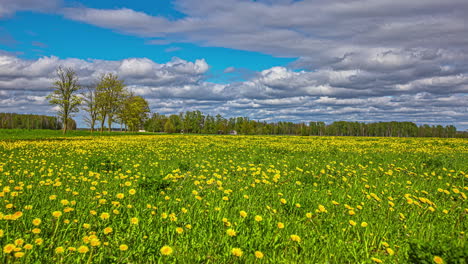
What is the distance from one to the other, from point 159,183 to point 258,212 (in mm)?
2183

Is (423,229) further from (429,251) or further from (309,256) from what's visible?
(309,256)

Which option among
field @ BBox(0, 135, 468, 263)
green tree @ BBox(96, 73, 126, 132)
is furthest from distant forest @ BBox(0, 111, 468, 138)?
field @ BBox(0, 135, 468, 263)

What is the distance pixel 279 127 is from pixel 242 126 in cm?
4113

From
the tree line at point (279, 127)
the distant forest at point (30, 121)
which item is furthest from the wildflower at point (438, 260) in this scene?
the distant forest at point (30, 121)

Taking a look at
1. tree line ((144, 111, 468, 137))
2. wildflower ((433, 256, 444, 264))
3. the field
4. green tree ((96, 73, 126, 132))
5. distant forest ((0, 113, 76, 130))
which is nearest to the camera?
wildflower ((433, 256, 444, 264))

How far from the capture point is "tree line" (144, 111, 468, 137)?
130 meters

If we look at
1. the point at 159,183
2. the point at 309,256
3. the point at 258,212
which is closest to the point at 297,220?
the point at 258,212

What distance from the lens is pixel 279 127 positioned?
172m

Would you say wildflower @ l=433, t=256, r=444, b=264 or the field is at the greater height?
wildflower @ l=433, t=256, r=444, b=264

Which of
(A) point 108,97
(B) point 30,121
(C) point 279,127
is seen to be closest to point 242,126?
(C) point 279,127

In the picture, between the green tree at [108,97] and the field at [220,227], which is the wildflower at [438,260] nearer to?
the field at [220,227]

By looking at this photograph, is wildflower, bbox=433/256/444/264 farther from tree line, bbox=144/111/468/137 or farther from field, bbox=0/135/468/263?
tree line, bbox=144/111/468/137

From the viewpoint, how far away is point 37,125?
486 feet

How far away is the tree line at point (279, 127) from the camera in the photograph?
428ft
